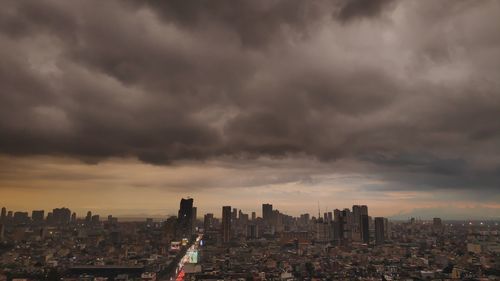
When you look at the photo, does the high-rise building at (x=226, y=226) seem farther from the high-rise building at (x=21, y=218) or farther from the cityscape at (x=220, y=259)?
the high-rise building at (x=21, y=218)

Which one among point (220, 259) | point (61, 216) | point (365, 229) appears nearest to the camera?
point (220, 259)

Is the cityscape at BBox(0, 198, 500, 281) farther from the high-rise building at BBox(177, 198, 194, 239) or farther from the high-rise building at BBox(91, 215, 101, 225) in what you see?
the high-rise building at BBox(91, 215, 101, 225)

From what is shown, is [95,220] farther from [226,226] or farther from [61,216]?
[226,226]

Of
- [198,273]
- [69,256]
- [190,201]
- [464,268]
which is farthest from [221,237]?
[464,268]

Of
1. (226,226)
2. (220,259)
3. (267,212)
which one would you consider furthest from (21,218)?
(267,212)

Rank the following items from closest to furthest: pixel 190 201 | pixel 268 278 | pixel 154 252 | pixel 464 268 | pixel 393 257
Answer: pixel 268 278, pixel 464 268, pixel 393 257, pixel 154 252, pixel 190 201

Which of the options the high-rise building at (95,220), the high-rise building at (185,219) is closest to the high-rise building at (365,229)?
the high-rise building at (185,219)

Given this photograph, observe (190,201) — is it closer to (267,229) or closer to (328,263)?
(267,229)

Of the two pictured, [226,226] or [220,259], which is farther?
[226,226]

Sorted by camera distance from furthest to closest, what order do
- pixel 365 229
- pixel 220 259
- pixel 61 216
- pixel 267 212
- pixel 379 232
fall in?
pixel 267 212
pixel 61 216
pixel 365 229
pixel 379 232
pixel 220 259

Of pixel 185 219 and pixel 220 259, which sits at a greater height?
pixel 185 219
